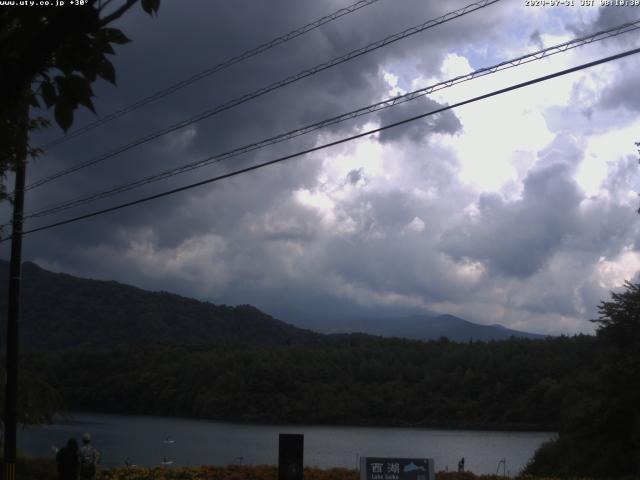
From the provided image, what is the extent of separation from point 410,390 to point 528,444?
3140 cm

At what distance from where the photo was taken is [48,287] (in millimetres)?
169750

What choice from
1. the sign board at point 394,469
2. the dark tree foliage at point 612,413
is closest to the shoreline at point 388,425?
the dark tree foliage at point 612,413

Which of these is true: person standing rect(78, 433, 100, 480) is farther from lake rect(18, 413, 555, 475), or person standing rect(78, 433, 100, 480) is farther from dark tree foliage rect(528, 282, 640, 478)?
lake rect(18, 413, 555, 475)

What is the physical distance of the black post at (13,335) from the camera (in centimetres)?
1933

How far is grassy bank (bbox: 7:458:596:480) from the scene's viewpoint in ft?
66.4

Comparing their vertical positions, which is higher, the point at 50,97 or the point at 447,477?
the point at 50,97

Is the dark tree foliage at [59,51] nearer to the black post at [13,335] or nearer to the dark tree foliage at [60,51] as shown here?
the dark tree foliage at [60,51]

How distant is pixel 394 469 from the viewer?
14531 mm

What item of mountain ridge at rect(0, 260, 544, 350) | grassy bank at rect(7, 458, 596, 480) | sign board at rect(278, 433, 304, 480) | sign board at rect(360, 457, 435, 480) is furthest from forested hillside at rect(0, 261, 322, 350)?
sign board at rect(360, 457, 435, 480)

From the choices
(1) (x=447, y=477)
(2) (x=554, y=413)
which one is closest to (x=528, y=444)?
(2) (x=554, y=413)

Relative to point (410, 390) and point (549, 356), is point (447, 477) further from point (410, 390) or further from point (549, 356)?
point (410, 390)

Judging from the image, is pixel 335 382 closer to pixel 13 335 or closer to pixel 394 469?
pixel 13 335

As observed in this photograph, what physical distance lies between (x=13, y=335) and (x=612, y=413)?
19413mm

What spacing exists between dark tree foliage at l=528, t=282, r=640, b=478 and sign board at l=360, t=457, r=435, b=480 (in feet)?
47.7
